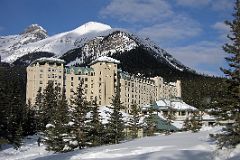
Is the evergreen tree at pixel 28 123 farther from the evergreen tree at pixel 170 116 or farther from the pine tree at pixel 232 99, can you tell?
the pine tree at pixel 232 99

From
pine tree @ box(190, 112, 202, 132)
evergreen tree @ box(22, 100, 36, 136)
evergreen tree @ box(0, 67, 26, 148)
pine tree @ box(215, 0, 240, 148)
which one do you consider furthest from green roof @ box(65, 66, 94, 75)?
pine tree @ box(215, 0, 240, 148)

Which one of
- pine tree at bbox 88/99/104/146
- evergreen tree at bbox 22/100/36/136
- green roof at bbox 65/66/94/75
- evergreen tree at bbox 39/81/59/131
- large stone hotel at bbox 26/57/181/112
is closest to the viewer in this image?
pine tree at bbox 88/99/104/146

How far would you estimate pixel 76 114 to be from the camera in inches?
2077

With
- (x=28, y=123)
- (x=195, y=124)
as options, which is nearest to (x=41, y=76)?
(x=28, y=123)

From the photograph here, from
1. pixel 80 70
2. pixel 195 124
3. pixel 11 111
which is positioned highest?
pixel 80 70

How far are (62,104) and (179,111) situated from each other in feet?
185

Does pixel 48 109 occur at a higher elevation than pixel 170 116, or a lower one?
higher

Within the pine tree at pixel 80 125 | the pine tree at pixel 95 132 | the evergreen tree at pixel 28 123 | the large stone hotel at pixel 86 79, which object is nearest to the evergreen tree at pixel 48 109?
the evergreen tree at pixel 28 123

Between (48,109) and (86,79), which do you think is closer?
(48,109)

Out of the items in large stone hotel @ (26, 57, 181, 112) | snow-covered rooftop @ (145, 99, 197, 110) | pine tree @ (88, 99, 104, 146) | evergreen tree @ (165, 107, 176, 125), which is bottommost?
pine tree @ (88, 99, 104, 146)

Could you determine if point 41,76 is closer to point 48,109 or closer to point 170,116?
point 48,109

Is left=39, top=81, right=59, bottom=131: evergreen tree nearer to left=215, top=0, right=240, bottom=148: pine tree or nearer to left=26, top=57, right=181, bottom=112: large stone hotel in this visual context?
left=26, top=57, right=181, bottom=112: large stone hotel

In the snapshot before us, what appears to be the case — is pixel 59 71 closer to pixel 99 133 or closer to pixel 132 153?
pixel 99 133

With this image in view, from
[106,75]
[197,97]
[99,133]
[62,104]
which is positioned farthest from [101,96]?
[99,133]
